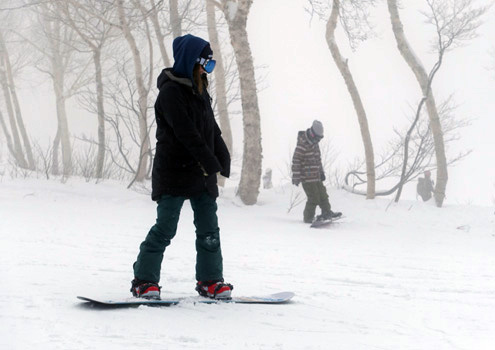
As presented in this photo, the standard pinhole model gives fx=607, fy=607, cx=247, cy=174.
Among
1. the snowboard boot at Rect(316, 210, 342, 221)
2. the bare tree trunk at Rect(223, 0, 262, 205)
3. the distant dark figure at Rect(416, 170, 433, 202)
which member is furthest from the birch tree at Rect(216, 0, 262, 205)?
the distant dark figure at Rect(416, 170, 433, 202)

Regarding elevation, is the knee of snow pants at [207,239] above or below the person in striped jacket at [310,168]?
below

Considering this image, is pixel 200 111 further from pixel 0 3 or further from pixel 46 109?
pixel 46 109

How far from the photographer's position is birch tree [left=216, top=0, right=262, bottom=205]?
37.5 feet

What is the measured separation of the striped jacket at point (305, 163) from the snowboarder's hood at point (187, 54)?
250 inches

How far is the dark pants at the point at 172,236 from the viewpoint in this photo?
3.75 meters

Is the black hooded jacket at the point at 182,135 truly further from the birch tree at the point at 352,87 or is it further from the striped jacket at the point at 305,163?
the birch tree at the point at 352,87

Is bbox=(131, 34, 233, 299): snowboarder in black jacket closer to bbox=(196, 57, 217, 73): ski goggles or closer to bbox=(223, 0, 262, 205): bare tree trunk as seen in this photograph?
bbox=(196, 57, 217, 73): ski goggles

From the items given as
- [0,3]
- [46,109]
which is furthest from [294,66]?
[0,3]

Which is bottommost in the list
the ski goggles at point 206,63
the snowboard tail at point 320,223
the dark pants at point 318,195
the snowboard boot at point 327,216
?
the snowboard tail at point 320,223

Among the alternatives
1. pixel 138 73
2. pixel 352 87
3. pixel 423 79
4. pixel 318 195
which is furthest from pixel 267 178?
pixel 318 195

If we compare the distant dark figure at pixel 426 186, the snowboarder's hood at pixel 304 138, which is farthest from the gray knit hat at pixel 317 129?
the distant dark figure at pixel 426 186

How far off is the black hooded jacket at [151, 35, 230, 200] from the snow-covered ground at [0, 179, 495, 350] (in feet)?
2.46

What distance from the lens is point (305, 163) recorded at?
10.0m

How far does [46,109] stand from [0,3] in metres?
37.1
